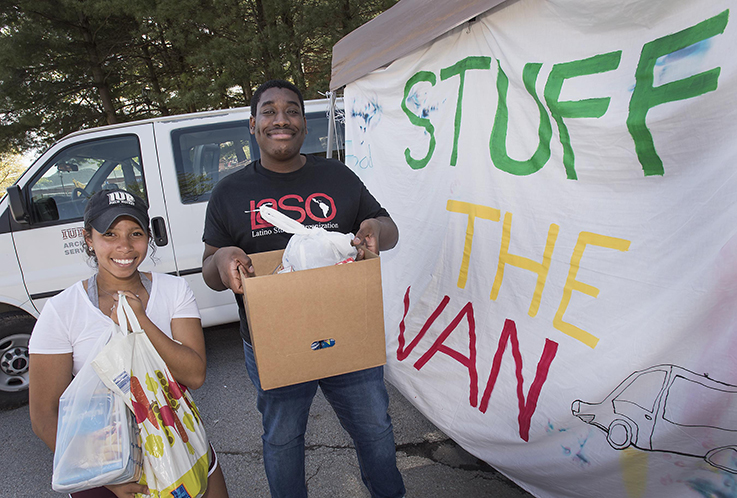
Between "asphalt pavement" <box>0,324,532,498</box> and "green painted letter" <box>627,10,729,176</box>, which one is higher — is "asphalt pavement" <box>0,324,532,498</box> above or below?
below

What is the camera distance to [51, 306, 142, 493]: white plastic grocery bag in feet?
3.82

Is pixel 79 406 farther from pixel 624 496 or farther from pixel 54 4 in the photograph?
pixel 54 4

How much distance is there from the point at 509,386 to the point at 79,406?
1.60 meters

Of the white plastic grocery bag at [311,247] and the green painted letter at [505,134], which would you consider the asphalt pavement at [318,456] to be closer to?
the white plastic grocery bag at [311,247]

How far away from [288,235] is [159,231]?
2.12 meters

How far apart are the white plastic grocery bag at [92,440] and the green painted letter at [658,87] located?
1.78 meters

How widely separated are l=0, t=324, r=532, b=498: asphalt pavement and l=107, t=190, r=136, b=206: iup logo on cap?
1.59 metres

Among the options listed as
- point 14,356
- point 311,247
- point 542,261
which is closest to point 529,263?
point 542,261

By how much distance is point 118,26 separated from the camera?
952 centimetres

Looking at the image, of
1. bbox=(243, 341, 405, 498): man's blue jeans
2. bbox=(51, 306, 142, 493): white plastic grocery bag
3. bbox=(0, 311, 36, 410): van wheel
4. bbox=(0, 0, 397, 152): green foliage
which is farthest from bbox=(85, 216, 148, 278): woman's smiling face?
bbox=(0, 0, 397, 152): green foliage

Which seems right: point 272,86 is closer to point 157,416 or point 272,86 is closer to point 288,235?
point 288,235

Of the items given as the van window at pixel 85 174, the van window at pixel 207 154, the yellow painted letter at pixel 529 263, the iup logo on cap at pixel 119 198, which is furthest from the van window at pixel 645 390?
the van window at pixel 85 174

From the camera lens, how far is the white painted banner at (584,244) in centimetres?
129

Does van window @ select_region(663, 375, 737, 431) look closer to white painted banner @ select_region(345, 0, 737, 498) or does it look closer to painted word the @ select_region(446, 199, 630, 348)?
white painted banner @ select_region(345, 0, 737, 498)
